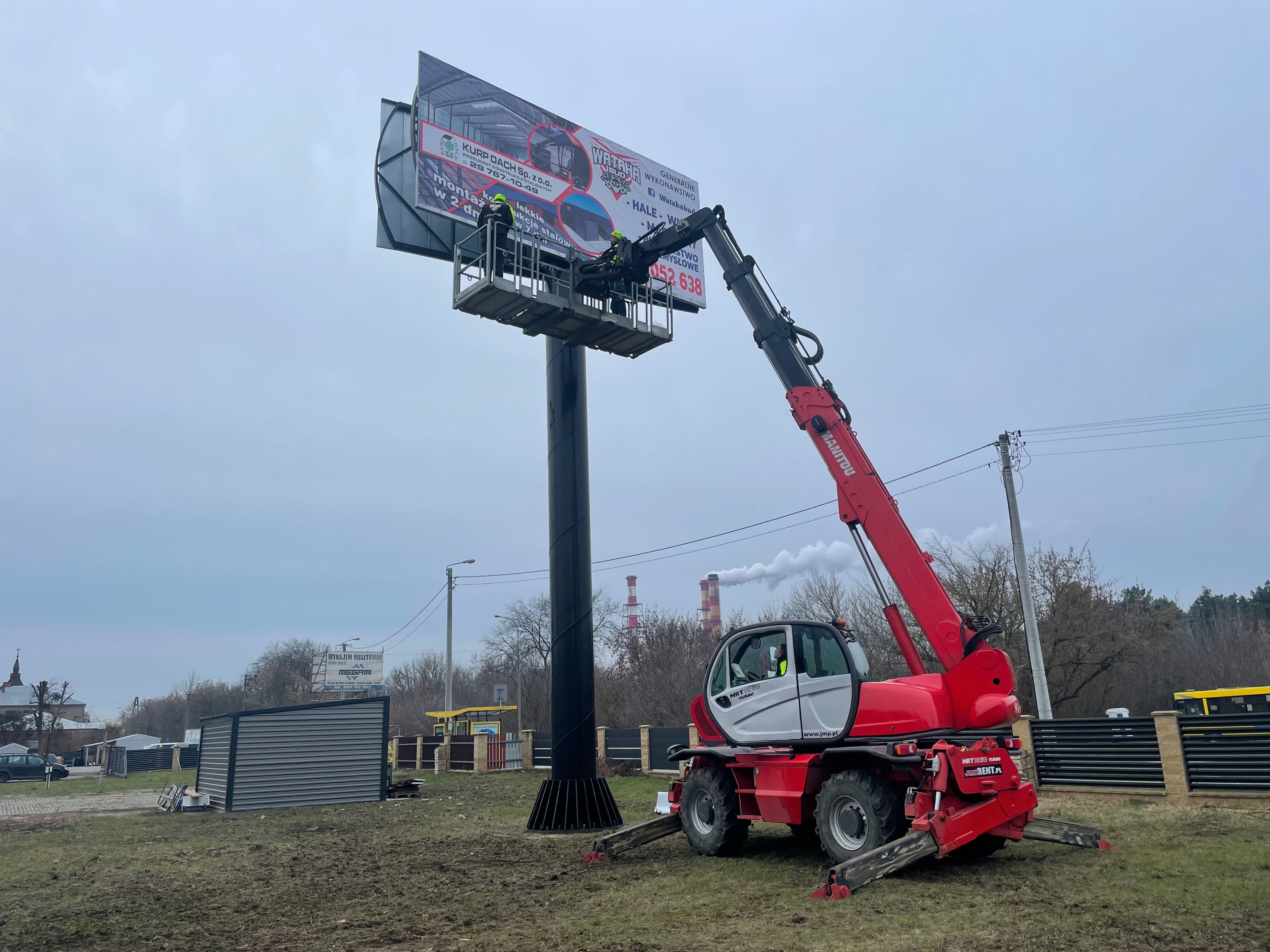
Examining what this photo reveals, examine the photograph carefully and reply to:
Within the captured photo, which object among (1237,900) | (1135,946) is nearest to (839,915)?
(1135,946)

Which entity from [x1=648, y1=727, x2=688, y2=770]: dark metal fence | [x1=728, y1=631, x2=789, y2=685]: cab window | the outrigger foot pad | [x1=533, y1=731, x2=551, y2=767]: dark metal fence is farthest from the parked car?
the outrigger foot pad

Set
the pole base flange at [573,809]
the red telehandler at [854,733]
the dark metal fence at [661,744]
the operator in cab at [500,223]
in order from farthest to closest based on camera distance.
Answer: the dark metal fence at [661,744] < the pole base flange at [573,809] < the operator in cab at [500,223] < the red telehandler at [854,733]

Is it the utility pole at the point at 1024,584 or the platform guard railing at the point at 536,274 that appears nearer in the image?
the platform guard railing at the point at 536,274

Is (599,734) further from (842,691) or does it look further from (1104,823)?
(842,691)

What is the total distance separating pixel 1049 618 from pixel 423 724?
42.8 m

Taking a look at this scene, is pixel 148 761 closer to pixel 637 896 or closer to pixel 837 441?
pixel 637 896

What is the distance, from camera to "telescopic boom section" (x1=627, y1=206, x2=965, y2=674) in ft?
32.3

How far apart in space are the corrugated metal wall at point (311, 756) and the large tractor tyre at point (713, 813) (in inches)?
433

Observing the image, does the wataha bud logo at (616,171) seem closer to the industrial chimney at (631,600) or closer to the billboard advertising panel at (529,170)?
the billboard advertising panel at (529,170)

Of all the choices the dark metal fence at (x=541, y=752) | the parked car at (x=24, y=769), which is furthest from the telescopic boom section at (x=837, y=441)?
the parked car at (x=24, y=769)

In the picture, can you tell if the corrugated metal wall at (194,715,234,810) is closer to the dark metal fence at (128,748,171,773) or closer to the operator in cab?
the operator in cab

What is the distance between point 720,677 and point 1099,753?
7.91 meters

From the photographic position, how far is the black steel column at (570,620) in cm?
1368

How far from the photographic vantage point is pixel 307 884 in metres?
9.71
